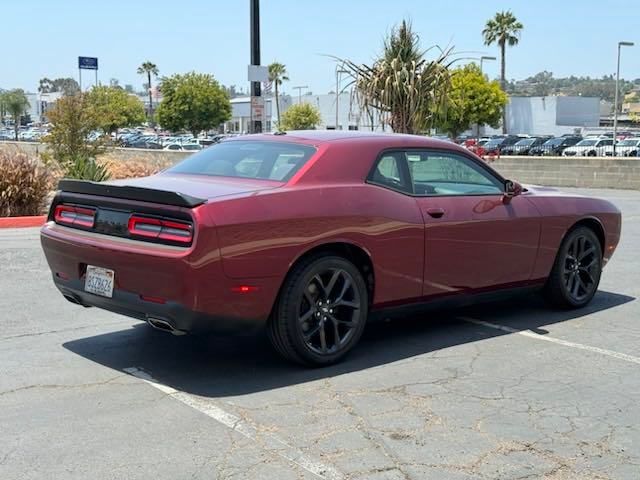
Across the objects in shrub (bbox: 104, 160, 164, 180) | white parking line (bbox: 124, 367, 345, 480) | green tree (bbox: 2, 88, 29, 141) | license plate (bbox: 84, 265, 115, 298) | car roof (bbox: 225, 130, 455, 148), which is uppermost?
green tree (bbox: 2, 88, 29, 141)

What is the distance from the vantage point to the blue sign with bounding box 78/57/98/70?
37.4 metres

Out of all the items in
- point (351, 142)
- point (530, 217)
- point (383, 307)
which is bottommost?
point (383, 307)

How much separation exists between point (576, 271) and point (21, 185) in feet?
33.0

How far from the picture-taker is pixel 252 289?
493cm

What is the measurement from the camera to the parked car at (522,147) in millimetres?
51956

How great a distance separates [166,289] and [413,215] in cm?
195

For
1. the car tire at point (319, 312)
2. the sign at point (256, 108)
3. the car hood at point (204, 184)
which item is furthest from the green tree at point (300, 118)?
the car tire at point (319, 312)

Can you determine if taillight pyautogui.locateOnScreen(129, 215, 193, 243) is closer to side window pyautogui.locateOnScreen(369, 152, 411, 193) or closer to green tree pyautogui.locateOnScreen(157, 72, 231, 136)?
side window pyautogui.locateOnScreen(369, 152, 411, 193)

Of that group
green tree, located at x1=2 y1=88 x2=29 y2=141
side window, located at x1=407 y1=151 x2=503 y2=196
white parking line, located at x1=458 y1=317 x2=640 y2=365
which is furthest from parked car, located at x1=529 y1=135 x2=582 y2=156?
green tree, located at x1=2 y1=88 x2=29 y2=141

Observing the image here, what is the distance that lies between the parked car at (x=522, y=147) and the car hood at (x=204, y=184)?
46.7 m

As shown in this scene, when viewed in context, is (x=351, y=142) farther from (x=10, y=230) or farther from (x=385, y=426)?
(x=10, y=230)

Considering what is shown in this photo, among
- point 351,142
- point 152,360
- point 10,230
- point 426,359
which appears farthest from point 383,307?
point 10,230

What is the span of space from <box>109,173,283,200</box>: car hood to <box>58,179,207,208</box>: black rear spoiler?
0.10 meters

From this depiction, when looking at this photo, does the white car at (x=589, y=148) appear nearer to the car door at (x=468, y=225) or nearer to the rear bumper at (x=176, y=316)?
the car door at (x=468, y=225)
